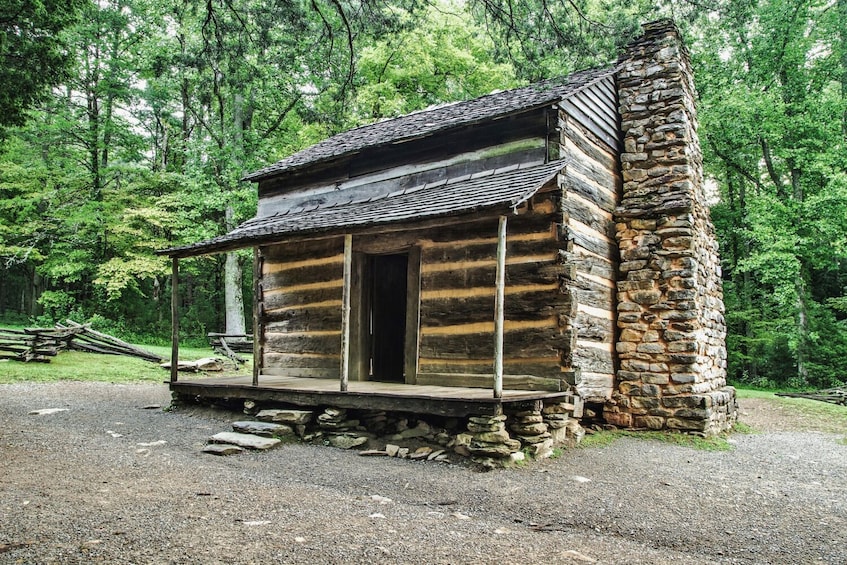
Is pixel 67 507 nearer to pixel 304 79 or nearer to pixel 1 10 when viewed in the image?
pixel 1 10

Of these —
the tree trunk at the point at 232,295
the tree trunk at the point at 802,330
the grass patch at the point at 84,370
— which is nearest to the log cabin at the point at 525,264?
the grass patch at the point at 84,370

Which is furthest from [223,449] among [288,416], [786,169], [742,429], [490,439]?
[786,169]

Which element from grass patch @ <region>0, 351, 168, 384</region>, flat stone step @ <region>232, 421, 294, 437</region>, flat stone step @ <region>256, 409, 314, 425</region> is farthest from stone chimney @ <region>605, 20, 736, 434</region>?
grass patch @ <region>0, 351, 168, 384</region>

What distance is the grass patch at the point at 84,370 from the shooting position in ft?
42.9

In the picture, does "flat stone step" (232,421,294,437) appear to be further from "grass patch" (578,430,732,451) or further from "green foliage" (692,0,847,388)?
"green foliage" (692,0,847,388)

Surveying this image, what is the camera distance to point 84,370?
1428 cm

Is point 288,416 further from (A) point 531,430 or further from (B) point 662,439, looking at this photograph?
(B) point 662,439

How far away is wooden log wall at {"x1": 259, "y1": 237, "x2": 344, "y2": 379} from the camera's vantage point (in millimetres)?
10133

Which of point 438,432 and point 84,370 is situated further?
point 84,370

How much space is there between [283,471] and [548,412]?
11.3 ft

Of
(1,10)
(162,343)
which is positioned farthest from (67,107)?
(1,10)

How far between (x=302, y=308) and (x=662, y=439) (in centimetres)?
657

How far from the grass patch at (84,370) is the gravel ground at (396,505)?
602 cm

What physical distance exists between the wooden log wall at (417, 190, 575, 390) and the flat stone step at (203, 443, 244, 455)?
9.50 feet
